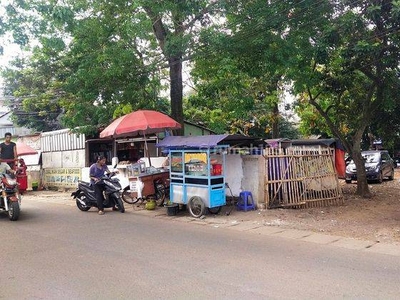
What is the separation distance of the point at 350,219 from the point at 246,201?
8.81 ft

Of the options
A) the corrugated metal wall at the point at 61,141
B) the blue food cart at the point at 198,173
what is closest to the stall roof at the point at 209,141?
the blue food cart at the point at 198,173

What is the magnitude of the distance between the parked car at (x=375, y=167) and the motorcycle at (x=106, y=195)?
12712mm

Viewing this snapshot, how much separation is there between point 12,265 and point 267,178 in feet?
22.6

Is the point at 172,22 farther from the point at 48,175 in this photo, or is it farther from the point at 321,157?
the point at 48,175

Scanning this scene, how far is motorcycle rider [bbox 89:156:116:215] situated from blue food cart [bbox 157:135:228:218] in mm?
1855

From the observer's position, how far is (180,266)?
5719mm

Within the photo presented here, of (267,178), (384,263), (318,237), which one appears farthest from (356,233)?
(267,178)

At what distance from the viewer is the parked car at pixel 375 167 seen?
63.9 feet

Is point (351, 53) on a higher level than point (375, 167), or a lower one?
higher

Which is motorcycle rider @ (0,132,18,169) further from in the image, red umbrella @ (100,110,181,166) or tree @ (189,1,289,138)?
tree @ (189,1,289,138)

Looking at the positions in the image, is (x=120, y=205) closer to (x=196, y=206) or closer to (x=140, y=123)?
(x=196, y=206)

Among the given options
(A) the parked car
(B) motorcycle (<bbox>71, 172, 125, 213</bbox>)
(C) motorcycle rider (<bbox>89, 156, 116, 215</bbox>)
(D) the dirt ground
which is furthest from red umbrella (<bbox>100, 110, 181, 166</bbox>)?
(A) the parked car

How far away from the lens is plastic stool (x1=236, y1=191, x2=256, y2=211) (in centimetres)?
1095

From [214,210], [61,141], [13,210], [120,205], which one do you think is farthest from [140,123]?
[61,141]
